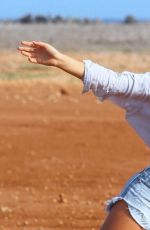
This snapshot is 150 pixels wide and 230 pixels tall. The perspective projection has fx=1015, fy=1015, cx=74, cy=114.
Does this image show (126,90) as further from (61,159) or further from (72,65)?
(61,159)

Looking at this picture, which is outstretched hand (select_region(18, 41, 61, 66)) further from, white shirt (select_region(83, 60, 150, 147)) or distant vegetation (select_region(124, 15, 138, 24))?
distant vegetation (select_region(124, 15, 138, 24))

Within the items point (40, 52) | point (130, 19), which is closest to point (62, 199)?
point (40, 52)

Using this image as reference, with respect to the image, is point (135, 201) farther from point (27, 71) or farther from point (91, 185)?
point (27, 71)

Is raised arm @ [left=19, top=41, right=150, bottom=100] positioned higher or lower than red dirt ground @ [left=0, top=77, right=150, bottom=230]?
higher

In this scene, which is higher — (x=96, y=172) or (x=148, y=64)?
(x=96, y=172)

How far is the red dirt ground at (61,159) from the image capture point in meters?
8.96

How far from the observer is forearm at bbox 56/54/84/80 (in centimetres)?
464

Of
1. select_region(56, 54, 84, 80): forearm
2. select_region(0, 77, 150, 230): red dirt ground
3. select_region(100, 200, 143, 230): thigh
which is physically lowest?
select_region(0, 77, 150, 230): red dirt ground

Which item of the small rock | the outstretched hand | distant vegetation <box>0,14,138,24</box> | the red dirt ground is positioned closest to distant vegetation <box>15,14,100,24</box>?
distant vegetation <box>0,14,138,24</box>

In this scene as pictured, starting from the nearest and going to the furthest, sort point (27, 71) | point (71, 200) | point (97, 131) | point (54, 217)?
point (54, 217) < point (71, 200) < point (97, 131) < point (27, 71)

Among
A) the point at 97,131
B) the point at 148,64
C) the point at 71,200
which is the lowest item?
the point at 148,64

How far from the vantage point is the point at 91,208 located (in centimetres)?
921

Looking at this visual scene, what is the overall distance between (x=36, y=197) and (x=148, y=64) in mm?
20866

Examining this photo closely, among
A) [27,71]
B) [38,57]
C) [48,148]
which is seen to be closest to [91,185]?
[48,148]
